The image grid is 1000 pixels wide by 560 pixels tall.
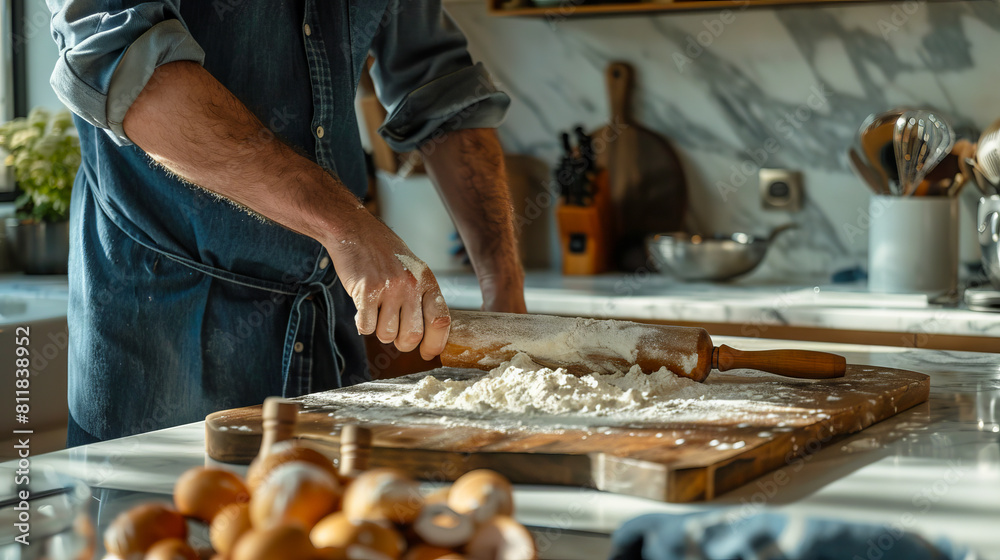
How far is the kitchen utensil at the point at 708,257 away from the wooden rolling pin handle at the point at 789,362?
1.16 metres

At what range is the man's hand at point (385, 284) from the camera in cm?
93

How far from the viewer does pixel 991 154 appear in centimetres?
174

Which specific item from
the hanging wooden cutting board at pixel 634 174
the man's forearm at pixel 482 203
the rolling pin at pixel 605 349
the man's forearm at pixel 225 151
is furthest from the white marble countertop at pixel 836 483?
the hanging wooden cutting board at pixel 634 174

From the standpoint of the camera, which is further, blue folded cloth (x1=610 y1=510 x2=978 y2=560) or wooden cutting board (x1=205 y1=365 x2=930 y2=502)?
wooden cutting board (x1=205 y1=365 x2=930 y2=502)

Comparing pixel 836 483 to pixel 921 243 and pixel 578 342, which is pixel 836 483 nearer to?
pixel 578 342

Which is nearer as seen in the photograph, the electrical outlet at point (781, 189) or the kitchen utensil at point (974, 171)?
the kitchen utensil at point (974, 171)

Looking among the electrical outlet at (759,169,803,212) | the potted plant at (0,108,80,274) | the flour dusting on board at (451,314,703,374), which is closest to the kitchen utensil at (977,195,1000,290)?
the electrical outlet at (759,169,803,212)

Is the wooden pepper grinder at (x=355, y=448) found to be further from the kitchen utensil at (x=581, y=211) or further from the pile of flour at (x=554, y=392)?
the kitchen utensil at (x=581, y=211)

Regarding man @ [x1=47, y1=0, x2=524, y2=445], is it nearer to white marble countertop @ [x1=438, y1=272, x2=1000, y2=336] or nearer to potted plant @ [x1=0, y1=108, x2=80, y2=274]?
white marble countertop @ [x1=438, y1=272, x2=1000, y2=336]

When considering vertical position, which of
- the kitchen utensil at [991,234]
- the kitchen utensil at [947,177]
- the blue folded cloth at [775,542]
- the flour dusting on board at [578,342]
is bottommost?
the blue folded cloth at [775,542]

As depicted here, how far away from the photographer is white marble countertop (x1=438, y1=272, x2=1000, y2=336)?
1720 mm

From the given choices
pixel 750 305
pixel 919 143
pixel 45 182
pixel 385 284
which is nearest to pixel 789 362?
pixel 385 284

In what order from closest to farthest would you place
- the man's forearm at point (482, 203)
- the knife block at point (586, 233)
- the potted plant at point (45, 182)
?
1. the man's forearm at point (482, 203)
2. the potted plant at point (45, 182)
3. the knife block at point (586, 233)

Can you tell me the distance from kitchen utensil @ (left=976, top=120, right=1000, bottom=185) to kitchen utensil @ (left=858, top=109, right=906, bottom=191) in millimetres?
205
